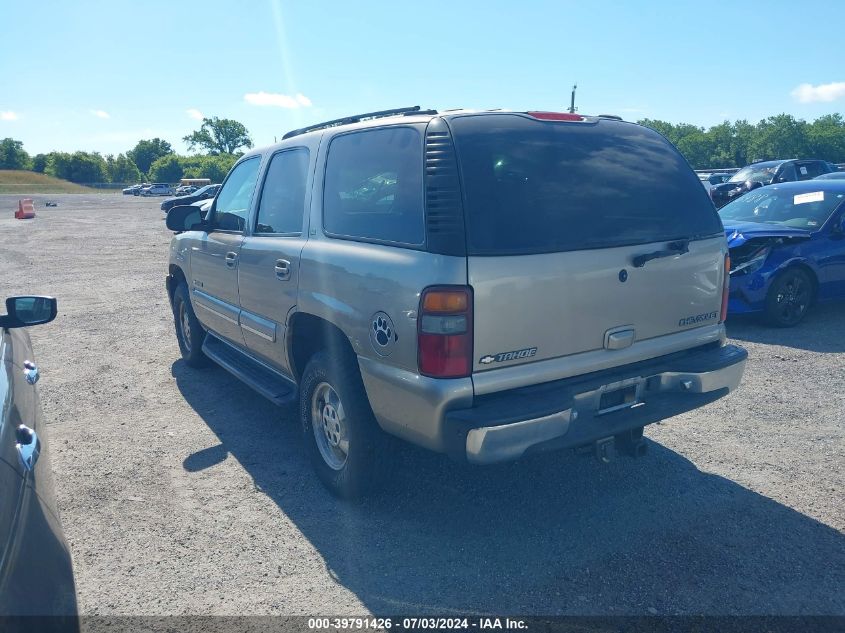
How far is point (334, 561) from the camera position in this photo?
129 inches

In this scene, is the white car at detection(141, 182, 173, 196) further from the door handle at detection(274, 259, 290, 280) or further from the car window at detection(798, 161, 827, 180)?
the door handle at detection(274, 259, 290, 280)

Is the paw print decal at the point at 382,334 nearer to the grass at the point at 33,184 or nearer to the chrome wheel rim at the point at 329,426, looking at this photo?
the chrome wheel rim at the point at 329,426

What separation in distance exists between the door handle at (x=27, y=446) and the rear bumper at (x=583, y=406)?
1.59 m

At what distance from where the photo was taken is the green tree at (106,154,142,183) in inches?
4776

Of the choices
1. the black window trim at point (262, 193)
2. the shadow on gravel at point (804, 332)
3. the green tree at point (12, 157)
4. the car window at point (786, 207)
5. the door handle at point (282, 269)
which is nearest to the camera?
the door handle at point (282, 269)

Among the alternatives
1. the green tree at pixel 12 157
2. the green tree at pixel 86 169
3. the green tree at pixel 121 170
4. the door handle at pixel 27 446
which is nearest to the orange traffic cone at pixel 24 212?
the door handle at pixel 27 446

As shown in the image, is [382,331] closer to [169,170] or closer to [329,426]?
[329,426]

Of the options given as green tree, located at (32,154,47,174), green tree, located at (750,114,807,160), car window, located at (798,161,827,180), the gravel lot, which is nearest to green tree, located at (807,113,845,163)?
green tree, located at (750,114,807,160)

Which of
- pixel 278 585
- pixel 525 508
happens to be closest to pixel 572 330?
pixel 525 508

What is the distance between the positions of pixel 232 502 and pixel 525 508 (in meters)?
1.71

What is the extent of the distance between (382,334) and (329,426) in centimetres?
97

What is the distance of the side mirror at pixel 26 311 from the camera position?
276 centimetres

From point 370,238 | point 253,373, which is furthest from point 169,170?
point 370,238

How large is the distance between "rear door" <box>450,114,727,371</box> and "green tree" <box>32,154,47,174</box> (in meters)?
135
